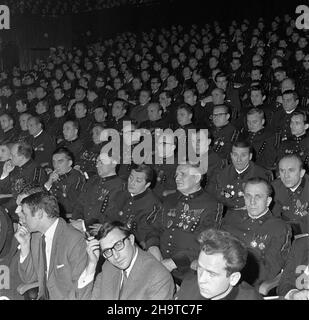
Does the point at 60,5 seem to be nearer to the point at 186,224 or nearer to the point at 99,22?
the point at 99,22

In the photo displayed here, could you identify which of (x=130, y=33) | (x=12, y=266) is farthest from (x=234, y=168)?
(x=130, y=33)

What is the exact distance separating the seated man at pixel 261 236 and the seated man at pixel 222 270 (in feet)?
3.20

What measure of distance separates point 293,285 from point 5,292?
1673mm

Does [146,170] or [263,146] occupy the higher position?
[263,146]

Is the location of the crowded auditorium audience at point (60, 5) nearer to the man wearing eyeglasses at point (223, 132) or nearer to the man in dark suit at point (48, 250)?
the man wearing eyeglasses at point (223, 132)

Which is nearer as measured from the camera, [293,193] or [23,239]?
[23,239]

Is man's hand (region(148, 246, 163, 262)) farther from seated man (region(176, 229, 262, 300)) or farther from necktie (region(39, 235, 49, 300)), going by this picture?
seated man (region(176, 229, 262, 300))

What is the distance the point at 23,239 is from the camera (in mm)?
3029

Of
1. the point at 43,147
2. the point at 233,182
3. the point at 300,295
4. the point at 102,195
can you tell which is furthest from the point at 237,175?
the point at 43,147

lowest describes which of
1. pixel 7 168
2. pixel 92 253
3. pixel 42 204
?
pixel 92 253

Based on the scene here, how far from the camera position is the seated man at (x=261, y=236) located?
324 cm

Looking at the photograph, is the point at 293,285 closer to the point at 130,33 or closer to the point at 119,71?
the point at 119,71

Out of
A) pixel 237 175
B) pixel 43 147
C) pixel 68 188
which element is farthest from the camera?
pixel 43 147

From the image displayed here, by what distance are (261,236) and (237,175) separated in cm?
128
